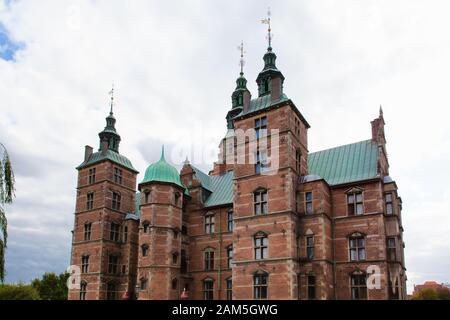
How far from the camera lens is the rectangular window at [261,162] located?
32.4 m

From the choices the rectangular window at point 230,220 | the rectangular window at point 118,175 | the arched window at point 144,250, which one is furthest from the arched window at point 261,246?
the rectangular window at point 118,175

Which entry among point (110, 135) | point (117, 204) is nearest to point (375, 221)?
point (117, 204)

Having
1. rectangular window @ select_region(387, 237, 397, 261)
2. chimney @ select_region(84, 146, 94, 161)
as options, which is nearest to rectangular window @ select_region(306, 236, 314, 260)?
rectangular window @ select_region(387, 237, 397, 261)

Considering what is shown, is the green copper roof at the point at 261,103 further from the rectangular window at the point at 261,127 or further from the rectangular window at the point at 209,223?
the rectangular window at the point at 209,223

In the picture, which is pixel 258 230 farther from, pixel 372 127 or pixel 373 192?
pixel 372 127

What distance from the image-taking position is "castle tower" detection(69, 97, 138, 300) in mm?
41031

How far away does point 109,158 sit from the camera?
145ft

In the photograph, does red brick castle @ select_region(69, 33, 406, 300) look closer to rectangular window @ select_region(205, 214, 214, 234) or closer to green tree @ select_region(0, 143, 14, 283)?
rectangular window @ select_region(205, 214, 214, 234)

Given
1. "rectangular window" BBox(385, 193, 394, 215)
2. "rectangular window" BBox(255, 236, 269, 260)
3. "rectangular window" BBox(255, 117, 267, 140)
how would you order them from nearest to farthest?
1. "rectangular window" BBox(255, 236, 269, 260)
2. "rectangular window" BBox(385, 193, 394, 215)
3. "rectangular window" BBox(255, 117, 267, 140)

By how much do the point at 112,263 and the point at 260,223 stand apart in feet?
60.8

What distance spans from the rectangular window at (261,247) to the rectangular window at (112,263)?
1777 centimetres

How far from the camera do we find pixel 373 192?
30953 mm

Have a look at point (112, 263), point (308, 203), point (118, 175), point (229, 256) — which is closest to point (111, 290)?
point (112, 263)

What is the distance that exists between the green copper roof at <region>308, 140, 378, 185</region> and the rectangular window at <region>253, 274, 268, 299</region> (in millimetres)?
9223
